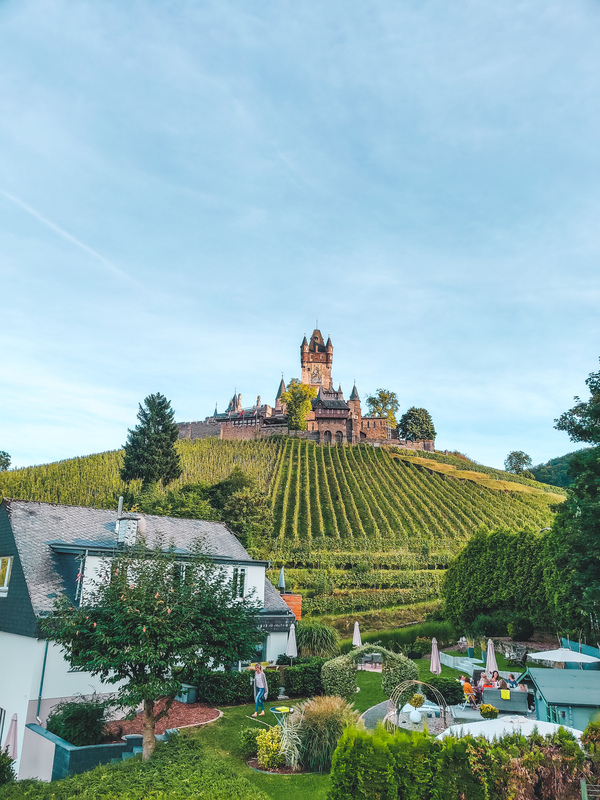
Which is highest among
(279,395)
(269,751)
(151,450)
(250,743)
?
(279,395)

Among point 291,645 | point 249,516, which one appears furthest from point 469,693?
point 249,516

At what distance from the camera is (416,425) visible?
4227 inches

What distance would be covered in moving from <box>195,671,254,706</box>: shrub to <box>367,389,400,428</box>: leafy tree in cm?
9057

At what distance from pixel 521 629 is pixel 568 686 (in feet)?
49.5

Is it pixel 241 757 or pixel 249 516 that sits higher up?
pixel 249 516

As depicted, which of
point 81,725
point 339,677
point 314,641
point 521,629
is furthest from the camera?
point 521,629

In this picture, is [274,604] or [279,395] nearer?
[274,604]

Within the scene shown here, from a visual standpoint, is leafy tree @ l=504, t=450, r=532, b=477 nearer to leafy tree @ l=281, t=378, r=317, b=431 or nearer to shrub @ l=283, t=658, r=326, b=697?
leafy tree @ l=281, t=378, r=317, b=431

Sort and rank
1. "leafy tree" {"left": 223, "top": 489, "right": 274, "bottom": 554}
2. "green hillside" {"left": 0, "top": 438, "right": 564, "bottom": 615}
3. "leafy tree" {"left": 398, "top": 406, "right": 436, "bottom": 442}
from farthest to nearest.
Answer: "leafy tree" {"left": 398, "top": 406, "right": 436, "bottom": 442}
"leafy tree" {"left": 223, "top": 489, "right": 274, "bottom": 554}
"green hillside" {"left": 0, "top": 438, "right": 564, "bottom": 615}

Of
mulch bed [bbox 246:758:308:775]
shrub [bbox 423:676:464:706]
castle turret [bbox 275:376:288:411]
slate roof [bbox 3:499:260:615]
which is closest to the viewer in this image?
mulch bed [bbox 246:758:308:775]

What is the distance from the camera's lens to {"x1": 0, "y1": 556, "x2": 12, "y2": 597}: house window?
1498 centimetres

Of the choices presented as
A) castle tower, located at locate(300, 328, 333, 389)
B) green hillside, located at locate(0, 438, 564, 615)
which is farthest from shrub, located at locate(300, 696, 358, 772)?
castle tower, located at locate(300, 328, 333, 389)

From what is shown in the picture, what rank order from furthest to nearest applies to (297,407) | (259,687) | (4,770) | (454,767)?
(297,407), (259,687), (4,770), (454,767)

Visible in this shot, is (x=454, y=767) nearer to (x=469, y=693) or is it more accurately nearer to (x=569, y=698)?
(x=569, y=698)
